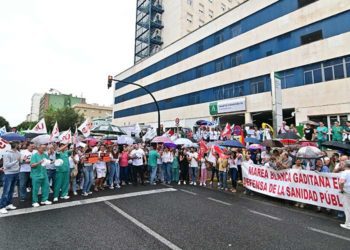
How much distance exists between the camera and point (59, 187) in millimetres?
8352

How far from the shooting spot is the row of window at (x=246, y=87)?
63.5 ft

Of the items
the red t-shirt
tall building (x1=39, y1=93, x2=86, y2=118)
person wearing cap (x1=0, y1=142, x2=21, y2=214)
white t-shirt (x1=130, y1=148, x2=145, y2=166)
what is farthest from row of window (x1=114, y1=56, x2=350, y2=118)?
tall building (x1=39, y1=93, x2=86, y2=118)

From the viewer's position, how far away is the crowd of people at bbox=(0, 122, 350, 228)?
7.44 m

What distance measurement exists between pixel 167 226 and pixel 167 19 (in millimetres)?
46929

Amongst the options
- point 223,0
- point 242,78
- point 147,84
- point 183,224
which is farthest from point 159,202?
point 223,0

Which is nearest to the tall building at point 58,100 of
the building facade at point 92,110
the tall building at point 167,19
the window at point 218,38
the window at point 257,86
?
the building facade at point 92,110

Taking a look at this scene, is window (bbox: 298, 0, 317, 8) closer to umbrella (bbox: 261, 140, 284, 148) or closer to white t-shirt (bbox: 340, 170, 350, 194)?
umbrella (bbox: 261, 140, 284, 148)

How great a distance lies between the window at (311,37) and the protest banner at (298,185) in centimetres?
1618

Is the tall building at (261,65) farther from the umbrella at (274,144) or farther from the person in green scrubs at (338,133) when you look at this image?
the umbrella at (274,144)

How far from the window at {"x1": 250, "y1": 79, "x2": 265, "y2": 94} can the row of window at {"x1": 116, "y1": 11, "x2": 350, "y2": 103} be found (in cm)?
244

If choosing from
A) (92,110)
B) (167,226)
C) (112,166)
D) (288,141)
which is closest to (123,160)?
(112,166)

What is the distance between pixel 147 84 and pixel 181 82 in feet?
33.5

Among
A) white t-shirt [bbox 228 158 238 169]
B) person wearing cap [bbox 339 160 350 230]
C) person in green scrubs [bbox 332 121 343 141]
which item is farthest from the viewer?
person in green scrubs [bbox 332 121 343 141]

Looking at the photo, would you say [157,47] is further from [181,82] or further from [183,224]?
[183,224]
